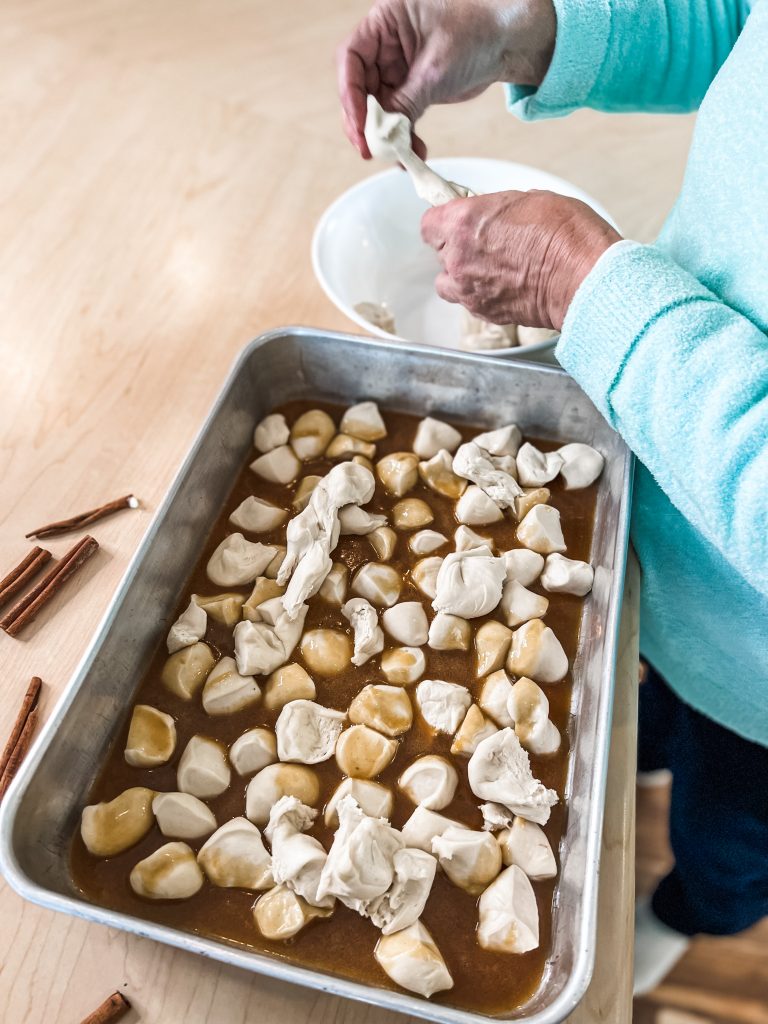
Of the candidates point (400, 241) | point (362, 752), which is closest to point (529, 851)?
point (362, 752)

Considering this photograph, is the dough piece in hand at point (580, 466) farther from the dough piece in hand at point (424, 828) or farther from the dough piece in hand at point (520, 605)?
the dough piece in hand at point (424, 828)

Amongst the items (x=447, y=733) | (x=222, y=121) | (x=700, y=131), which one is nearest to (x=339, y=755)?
(x=447, y=733)

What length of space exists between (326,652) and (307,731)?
0.08m

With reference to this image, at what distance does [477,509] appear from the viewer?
85 cm

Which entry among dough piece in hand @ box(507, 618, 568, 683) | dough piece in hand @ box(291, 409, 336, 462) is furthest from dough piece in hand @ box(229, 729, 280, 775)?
dough piece in hand @ box(291, 409, 336, 462)

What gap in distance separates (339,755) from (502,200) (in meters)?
0.51

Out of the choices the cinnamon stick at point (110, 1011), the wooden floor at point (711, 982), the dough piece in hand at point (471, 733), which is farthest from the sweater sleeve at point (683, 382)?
the wooden floor at point (711, 982)

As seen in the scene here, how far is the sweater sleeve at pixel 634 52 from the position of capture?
86 centimetres

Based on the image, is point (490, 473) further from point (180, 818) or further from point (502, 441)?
point (180, 818)

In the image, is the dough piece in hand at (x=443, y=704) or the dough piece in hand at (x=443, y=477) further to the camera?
the dough piece in hand at (x=443, y=477)

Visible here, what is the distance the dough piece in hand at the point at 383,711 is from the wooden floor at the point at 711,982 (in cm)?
73

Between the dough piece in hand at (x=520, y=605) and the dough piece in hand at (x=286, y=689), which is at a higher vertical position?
the dough piece in hand at (x=286, y=689)

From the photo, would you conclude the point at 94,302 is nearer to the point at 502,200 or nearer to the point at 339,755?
the point at 502,200

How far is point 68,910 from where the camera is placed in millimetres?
561
